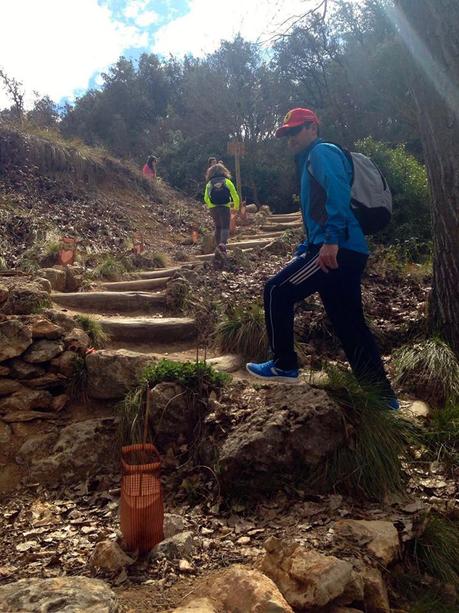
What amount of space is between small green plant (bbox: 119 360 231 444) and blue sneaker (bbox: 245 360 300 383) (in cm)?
24

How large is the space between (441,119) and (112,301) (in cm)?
400

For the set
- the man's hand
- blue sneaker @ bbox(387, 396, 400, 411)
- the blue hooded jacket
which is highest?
the blue hooded jacket

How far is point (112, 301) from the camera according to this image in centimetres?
642

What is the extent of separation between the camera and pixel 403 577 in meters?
2.63

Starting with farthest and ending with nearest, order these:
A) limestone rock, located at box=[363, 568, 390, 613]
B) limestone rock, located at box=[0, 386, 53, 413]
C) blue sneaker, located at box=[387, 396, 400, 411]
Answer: limestone rock, located at box=[0, 386, 53, 413], blue sneaker, located at box=[387, 396, 400, 411], limestone rock, located at box=[363, 568, 390, 613]

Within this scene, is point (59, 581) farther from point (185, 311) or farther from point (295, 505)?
point (185, 311)

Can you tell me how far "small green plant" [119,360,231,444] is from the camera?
12.6 ft

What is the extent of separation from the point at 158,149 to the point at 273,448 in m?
24.0

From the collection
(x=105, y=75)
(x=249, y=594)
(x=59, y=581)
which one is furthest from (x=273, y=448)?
(x=105, y=75)

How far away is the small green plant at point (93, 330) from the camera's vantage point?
196 inches

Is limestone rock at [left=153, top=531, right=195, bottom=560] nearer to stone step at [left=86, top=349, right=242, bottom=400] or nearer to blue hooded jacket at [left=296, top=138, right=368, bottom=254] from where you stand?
stone step at [left=86, top=349, right=242, bottom=400]

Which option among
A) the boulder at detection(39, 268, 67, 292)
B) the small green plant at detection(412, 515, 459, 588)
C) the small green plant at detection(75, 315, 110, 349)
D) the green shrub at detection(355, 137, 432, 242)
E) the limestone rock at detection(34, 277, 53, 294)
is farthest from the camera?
the green shrub at detection(355, 137, 432, 242)

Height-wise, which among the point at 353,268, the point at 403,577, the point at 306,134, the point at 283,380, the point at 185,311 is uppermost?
the point at 306,134

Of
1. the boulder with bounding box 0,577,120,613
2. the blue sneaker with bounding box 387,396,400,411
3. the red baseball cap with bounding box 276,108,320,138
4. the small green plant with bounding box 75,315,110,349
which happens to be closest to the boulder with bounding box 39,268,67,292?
the small green plant with bounding box 75,315,110,349
